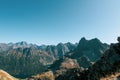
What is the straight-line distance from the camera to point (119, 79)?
56531mm

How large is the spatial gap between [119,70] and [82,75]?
43932 mm

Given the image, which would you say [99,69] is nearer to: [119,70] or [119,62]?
[119,62]

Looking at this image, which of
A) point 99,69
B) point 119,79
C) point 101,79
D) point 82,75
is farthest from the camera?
point 82,75

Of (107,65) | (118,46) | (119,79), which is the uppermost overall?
(118,46)

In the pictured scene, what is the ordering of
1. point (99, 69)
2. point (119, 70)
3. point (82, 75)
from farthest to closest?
1. point (82, 75)
2. point (99, 69)
3. point (119, 70)

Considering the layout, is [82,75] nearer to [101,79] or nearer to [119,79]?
[101,79]

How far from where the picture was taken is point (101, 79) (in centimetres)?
8050

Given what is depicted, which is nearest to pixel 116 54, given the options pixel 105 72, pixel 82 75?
pixel 105 72

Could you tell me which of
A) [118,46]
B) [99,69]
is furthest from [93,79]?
[118,46]

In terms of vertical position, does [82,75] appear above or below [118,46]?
below

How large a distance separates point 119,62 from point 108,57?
13294 mm

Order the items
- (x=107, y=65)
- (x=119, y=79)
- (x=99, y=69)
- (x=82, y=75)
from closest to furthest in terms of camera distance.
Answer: (x=119, y=79) → (x=107, y=65) → (x=99, y=69) → (x=82, y=75)

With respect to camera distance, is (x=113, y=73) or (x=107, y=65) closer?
(x=113, y=73)

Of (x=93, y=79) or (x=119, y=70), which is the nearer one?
(x=119, y=70)
